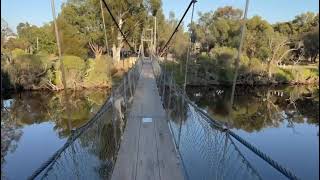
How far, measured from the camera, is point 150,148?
11.4 feet

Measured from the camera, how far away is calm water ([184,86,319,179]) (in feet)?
24.0

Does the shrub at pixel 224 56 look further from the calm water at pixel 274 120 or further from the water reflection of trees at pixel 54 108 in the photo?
the water reflection of trees at pixel 54 108

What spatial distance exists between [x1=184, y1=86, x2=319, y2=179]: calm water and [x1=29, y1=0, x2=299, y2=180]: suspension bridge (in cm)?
121

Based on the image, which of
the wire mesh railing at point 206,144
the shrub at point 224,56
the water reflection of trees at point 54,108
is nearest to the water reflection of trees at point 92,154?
the wire mesh railing at point 206,144

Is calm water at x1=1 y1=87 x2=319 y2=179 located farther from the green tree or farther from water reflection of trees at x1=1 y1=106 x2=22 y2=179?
the green tree

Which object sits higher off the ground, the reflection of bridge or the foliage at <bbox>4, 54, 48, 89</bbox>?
the reflection of bridge

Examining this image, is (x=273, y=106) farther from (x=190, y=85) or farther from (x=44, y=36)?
(x=44, y=36)

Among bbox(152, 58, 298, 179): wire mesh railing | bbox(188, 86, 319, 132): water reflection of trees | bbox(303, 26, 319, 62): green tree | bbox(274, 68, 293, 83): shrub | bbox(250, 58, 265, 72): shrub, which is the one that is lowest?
bbox(188, 86, 319, 132): water reflection of trees

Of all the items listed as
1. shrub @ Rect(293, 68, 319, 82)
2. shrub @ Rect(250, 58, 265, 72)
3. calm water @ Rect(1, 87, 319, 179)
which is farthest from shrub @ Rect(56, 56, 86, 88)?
shrub @ Rect(293, 68, 319, 82)

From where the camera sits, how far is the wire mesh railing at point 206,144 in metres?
2.07

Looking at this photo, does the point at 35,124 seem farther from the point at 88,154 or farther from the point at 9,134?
the point at 88,154

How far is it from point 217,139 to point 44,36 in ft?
62.3

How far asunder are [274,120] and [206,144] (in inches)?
394

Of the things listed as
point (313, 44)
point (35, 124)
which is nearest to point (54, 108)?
point (35, 124)
